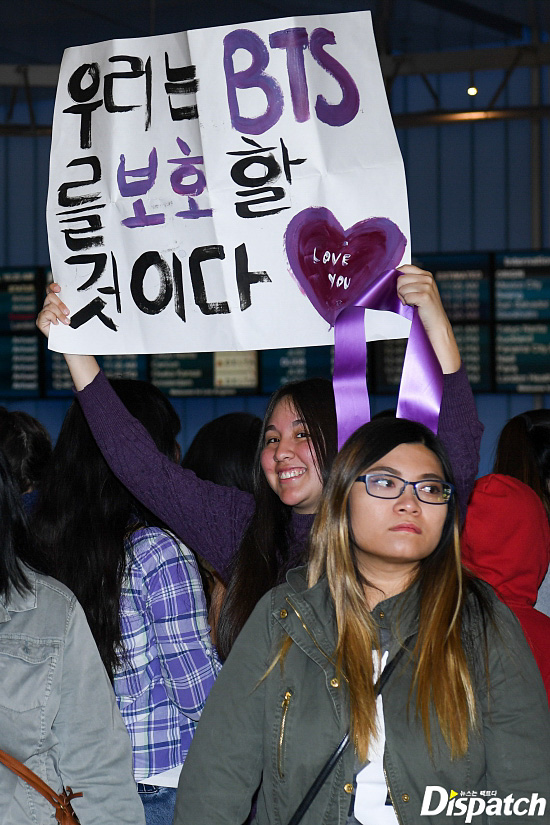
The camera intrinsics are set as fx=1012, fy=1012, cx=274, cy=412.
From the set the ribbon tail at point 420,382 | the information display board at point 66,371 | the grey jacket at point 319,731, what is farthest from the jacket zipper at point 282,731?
the information display board at point 66,371

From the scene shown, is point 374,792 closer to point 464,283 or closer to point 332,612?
point 332,612

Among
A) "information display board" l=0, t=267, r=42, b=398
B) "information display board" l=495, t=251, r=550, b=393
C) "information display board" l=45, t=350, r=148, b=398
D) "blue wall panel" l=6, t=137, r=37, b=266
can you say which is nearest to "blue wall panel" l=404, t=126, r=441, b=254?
Answer: "information display board" l=495, t=251, r=550, b=393

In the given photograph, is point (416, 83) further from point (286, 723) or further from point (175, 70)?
point (286, 723)

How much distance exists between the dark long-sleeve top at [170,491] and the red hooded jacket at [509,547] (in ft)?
0.75

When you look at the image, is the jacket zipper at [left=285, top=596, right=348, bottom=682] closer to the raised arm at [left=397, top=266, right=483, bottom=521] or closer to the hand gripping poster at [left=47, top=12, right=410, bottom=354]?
the raised arm at [left=397, top=266, right=483, bottom=521]

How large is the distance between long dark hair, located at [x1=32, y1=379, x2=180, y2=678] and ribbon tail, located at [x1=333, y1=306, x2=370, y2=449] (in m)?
0.54

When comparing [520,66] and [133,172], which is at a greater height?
[520,66]

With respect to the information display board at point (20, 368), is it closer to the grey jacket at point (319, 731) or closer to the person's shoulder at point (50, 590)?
the person's shoulder at point (50, 590)

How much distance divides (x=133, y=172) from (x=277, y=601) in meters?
1.08

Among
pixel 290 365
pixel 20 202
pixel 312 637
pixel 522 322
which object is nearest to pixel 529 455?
pixel 312 637

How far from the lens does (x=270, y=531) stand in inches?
85.6

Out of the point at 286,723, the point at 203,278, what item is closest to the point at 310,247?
the point at 203,278

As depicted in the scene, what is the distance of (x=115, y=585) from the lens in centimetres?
212

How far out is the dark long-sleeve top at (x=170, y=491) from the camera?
7.14ft
